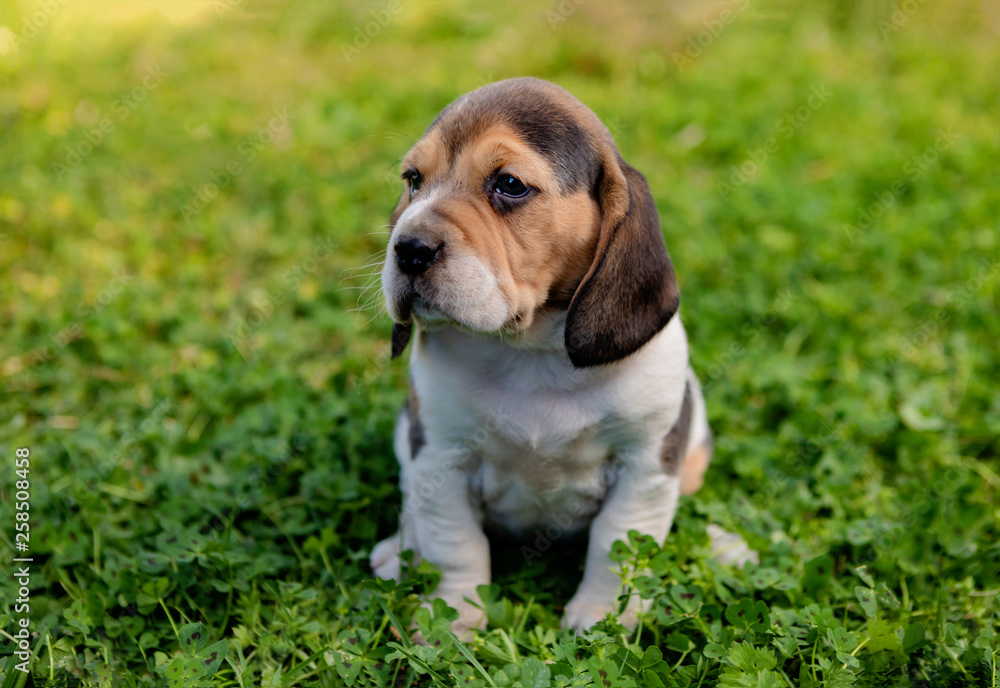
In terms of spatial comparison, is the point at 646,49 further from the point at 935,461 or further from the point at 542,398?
the point at 542,398

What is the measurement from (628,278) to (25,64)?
8.52 metres

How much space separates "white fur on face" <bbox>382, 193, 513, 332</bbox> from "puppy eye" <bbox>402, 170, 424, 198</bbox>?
306 mm

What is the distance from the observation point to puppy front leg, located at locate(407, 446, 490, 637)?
363 centimetres

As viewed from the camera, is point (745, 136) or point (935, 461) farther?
point (745, 136)

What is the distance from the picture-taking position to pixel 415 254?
3109 millimetres

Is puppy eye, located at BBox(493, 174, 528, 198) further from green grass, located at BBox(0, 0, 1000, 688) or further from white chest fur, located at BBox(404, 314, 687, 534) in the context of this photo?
green grass, located at BBox(0, 0, 1000, 688)

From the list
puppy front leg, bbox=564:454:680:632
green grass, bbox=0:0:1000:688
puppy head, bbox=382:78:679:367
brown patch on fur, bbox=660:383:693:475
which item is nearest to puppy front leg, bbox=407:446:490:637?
green grass, bbox=0:0:1000:688

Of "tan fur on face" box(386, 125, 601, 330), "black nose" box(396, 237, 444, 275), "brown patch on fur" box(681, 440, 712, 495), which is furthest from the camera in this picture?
"brown patch on fur" box(681, 440, 712, 495)

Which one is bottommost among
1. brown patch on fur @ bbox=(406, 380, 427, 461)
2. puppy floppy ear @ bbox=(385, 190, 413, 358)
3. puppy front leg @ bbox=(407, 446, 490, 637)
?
puppy front leg @ bbox=(407, 446, 490, 637)

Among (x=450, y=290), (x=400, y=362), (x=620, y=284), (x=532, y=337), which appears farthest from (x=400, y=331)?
(x=400, y=362)

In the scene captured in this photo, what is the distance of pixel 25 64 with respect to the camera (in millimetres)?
9156

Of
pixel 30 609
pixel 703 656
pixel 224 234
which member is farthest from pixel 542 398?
pixel 224 234

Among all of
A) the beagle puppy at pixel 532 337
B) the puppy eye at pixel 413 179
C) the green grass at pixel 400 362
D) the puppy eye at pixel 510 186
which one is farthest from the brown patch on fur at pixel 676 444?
the puppy eye at pixel 413 179

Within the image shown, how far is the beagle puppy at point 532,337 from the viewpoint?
3.25 m
